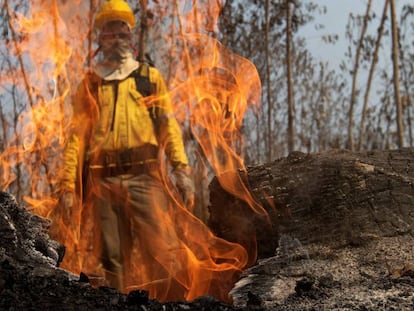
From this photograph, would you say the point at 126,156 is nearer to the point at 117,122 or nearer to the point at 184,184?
the point at 117,122

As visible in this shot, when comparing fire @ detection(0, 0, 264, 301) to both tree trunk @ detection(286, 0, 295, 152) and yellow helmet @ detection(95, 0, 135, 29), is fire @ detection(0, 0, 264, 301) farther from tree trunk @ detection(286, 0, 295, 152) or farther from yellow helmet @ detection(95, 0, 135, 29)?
tree trunk @ detection(286, 0, 295, 152)

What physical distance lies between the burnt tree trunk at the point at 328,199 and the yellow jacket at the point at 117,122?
32.3 inches

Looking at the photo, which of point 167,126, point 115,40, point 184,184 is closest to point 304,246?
point 184,184

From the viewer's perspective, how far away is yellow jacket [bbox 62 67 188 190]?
4.68 meters

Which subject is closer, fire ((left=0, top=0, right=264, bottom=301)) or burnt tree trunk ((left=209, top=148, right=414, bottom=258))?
burnt tree trunk ((left=209, top=148, right=414, bottom=258))

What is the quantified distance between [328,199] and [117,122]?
1890 mm

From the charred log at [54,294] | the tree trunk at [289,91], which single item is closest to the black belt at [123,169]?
the charred log at [54,294]

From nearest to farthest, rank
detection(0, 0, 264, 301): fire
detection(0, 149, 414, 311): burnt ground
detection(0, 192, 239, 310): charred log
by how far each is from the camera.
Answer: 1. detection(0, 192, 239, 310): charred log
2. detection(0, 149, 414, 311): burnt ground
3. detection(0, 0, 264, 301): fire

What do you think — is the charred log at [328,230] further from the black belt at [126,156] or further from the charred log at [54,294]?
the black belt at [126,156]

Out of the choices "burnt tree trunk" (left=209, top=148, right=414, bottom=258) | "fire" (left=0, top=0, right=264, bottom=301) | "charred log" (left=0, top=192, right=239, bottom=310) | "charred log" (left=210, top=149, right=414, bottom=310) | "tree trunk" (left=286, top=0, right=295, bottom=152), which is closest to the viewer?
"charred log" (left=0, top=192, right=239, bottom=310)

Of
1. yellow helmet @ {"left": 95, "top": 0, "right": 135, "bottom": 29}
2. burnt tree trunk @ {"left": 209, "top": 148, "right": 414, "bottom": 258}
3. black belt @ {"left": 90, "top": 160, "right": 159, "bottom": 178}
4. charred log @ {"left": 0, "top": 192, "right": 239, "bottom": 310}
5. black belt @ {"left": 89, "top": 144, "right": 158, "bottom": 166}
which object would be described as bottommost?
charred log @ {"left": 0, "top": 192, "right": 239, "bottom": 310}

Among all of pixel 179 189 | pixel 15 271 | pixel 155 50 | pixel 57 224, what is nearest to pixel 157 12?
pixel 155 50

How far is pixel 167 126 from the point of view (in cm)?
474

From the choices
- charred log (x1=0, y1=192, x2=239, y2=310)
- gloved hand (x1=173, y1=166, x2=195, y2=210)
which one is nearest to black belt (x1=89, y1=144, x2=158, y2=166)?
gloved hand (x1=173, y1=166, x2=195, y2=210)
